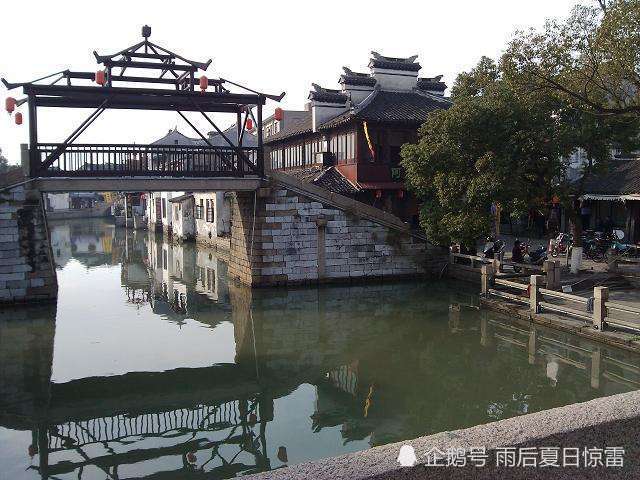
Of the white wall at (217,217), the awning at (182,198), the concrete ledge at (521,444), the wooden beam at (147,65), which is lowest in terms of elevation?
the concrete ledge at (521,444)

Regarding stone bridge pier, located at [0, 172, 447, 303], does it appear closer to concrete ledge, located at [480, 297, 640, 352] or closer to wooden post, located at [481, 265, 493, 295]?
wooden post, located at [481, 265, 493, 295]

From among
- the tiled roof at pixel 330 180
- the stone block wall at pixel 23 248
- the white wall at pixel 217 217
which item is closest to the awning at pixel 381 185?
the tiled roof at pixel 330 180

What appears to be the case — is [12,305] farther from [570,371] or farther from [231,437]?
[570,371]

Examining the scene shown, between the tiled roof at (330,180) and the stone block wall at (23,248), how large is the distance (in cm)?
1028

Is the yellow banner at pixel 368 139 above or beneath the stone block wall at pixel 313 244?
above

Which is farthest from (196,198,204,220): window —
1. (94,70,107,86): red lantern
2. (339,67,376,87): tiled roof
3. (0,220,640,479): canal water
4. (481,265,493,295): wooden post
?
(481,265,493,295): wooden post

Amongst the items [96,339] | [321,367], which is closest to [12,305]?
[96,339]

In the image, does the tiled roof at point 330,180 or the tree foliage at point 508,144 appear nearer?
the tree foliage at point 508,144

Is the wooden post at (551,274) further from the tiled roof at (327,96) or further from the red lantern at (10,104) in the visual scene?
the red lantern at (10,104)

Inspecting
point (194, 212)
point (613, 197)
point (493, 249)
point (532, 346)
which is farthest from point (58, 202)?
point (532, 346)

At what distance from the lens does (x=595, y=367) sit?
38.3 feet

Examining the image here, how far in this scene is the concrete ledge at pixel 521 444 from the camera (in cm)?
331

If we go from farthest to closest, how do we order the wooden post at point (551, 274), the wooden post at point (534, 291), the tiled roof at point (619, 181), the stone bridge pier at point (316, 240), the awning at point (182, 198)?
the awning at point (182, 198) → the tiled roof at point (619, 181) → the stone bridge pier at point (316, 240) → the wooden post at point (551, 274) → the wooden post at point (534, 291)

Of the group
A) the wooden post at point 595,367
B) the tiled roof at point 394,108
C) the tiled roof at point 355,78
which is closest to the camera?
the wooden post at point 595,367
